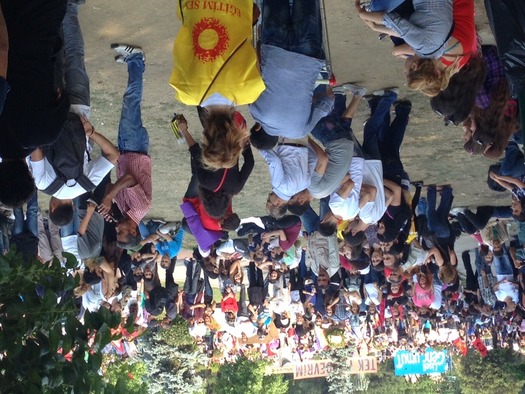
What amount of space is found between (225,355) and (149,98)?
11924mm

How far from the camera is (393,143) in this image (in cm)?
800

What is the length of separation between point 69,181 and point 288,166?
6.78 feet

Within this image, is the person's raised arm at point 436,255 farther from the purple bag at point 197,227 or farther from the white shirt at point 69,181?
the white shirt at point 69,181

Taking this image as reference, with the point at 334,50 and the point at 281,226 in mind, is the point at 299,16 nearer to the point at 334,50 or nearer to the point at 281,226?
the point at 334,50

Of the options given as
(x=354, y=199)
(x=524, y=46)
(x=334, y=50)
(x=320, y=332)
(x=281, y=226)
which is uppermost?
(x=524, y=46)

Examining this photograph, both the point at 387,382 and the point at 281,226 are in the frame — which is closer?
the point at 281,226

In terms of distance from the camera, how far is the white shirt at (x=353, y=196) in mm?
7211

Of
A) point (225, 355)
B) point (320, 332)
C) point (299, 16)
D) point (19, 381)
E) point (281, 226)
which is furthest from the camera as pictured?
point (225, 355)

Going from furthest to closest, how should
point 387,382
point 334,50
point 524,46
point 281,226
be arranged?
point 387,382 < point 281,226 < point 334,50 < point 524,46

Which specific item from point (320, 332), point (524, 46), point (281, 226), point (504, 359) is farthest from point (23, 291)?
point (504, 359)

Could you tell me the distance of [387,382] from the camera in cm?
2888

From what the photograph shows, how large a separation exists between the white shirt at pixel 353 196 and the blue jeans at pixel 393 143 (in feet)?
2.45

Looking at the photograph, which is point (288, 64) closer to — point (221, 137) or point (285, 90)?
point (285, 90)

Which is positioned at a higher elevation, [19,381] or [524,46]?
[524,46]
